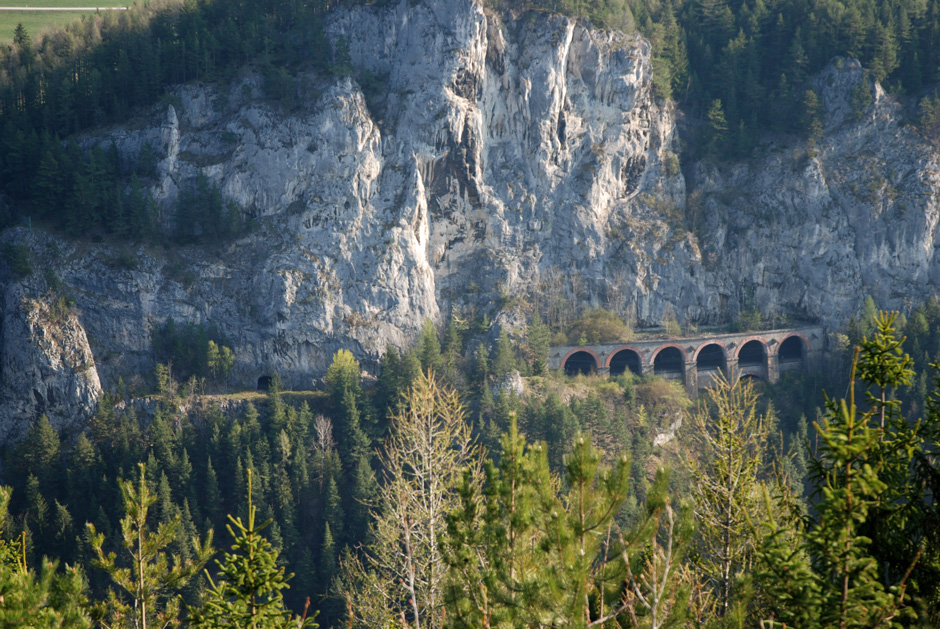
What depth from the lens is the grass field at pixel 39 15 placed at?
80.2 meters

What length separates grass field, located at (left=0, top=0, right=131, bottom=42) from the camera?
263ft

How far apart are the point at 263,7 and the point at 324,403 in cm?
3783

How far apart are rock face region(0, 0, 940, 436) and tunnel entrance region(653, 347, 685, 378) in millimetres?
4925

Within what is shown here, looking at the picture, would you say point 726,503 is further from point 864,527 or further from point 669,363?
point 669,363

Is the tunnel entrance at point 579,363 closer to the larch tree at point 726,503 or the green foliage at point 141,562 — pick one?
the larch tree at point 726,503

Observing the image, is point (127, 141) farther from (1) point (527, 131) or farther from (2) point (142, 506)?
(2) point (142, 506)

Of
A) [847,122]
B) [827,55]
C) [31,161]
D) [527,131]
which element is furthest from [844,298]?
[31,161]

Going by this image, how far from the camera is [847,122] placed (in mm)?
74500

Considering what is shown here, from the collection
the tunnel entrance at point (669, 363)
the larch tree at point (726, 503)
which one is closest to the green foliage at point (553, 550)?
the larch tree at point (726, 503)

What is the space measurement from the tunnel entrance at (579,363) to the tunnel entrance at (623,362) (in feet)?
6.44

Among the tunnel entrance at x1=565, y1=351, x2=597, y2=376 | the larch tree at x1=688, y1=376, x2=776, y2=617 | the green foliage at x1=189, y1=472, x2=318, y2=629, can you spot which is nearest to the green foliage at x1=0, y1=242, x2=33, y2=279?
the tunnel entrance at x1=565, y1=351, x2=597, y2=376

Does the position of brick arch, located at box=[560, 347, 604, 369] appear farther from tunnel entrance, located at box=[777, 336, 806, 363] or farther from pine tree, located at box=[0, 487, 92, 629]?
pine tree, located at box=[0, 487, 92, 629]

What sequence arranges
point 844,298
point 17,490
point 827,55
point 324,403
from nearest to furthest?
point 17,490, point 324,403, point 844,298, point 827,55

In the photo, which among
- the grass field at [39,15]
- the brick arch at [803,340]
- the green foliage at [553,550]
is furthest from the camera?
the grass field at [39,15]
